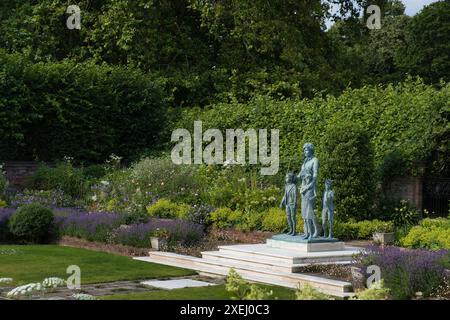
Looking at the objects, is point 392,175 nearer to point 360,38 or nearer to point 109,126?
point 109,126

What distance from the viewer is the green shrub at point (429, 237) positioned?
14.0 m

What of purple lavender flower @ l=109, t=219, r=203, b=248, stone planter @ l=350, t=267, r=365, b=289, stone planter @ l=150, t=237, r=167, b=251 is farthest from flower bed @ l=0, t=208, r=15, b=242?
stone planter @ l=350, t=267, r=365, b=289

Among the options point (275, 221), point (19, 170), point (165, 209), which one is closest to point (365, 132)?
point (275, 221)

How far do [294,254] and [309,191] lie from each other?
1.21m

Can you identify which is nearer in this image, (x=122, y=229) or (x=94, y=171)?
(x=122, y=229)

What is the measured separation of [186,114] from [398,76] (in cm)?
1806

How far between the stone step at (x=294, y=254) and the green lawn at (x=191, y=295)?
1.51 m

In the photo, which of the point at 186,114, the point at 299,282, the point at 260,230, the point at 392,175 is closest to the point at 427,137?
the point at 392,175

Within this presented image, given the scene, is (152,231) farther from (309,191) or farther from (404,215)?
(404,215)

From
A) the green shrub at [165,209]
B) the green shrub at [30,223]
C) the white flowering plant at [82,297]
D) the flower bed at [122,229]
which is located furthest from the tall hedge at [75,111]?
the white flowering plant at [82,297]

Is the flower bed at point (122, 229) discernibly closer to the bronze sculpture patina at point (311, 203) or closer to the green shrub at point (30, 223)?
the green shrub at point (30, 223)

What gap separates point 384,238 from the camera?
1552cm

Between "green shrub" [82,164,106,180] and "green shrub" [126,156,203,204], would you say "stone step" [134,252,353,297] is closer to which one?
"green shrub" [126,156,203,204]

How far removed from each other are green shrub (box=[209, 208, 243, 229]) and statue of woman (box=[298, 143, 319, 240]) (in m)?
3.66
